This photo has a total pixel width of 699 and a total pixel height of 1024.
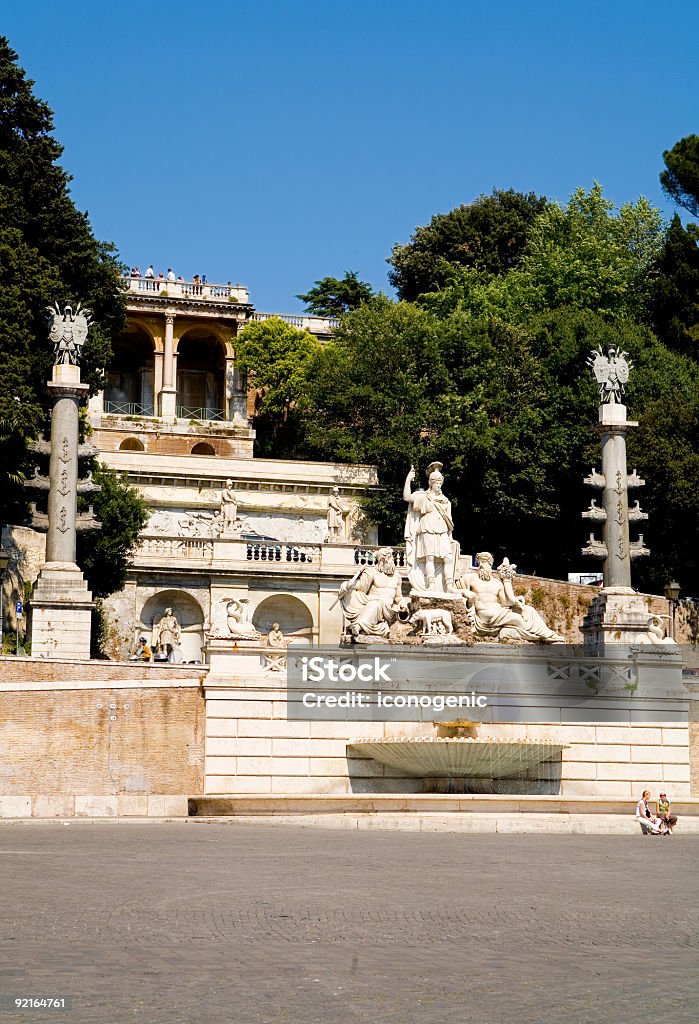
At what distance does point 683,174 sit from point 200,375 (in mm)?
25864

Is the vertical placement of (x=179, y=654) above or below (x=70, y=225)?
below

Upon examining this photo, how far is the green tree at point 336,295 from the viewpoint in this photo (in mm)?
75000

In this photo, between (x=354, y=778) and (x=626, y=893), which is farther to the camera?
(x=354, y=778)

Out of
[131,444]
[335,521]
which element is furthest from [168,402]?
[335,521]

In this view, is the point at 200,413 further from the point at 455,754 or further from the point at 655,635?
the point at 455,754

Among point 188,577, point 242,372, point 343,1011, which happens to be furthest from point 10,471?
point 242,372

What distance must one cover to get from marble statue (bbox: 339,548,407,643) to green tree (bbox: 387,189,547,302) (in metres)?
39.7

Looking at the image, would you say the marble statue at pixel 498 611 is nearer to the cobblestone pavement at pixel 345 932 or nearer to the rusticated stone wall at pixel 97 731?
the rusticated stone wall at pixel 97 731

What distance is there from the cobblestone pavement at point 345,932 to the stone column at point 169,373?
150 feet

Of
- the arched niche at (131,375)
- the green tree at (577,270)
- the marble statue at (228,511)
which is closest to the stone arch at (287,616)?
the marble statue at (228,511)

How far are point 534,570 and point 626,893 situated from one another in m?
32.4

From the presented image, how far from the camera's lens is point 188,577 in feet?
136

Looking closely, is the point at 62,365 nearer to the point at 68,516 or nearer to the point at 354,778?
the point at 68,516

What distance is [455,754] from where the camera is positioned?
2777 cm
